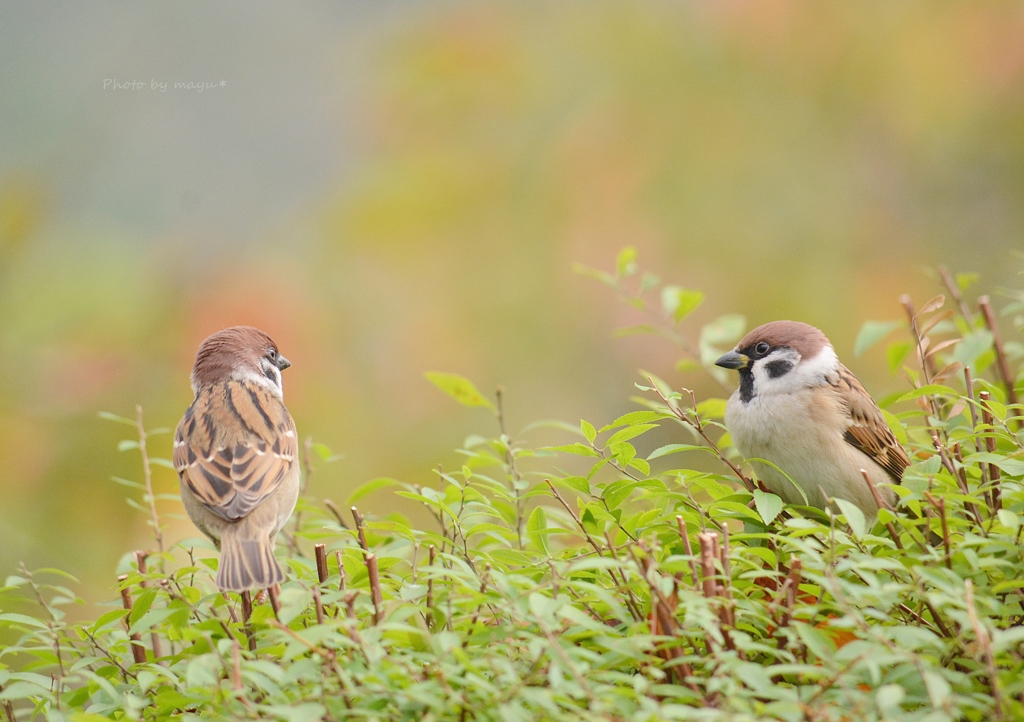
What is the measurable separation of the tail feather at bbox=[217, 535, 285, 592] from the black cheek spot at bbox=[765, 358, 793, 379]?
1.31 metres

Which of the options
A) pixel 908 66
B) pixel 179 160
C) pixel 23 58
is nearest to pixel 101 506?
pixel 179 160

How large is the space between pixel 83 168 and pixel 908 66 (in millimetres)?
4632

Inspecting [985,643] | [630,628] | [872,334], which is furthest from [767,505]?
[872,334]

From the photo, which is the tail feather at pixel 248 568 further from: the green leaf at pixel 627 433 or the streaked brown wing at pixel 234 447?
the green leaf at pixel 627 433

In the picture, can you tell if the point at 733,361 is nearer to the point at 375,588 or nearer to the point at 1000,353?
the point at 1000,353

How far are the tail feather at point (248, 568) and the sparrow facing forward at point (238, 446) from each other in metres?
0.06

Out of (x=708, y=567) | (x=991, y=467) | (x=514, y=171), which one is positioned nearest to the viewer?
(x=708, y=567)

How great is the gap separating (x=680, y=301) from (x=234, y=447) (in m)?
1.18

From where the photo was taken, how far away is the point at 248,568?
5.79 ft

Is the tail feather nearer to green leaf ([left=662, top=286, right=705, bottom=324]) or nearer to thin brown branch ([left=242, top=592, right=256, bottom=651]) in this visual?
thin brown branch ([left=242, top=592, right=256, bottom=651])

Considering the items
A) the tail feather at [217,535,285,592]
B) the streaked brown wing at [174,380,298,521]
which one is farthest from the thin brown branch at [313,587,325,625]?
the streaked brown wing at [174,380,298,521]

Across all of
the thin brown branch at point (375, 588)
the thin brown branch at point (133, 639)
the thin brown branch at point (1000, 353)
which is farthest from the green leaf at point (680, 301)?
the thin brown branch at point (133, 639)

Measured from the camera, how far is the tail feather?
1.73 metres

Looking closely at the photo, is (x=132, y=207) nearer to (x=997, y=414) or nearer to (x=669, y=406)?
(x=669, y=406)
